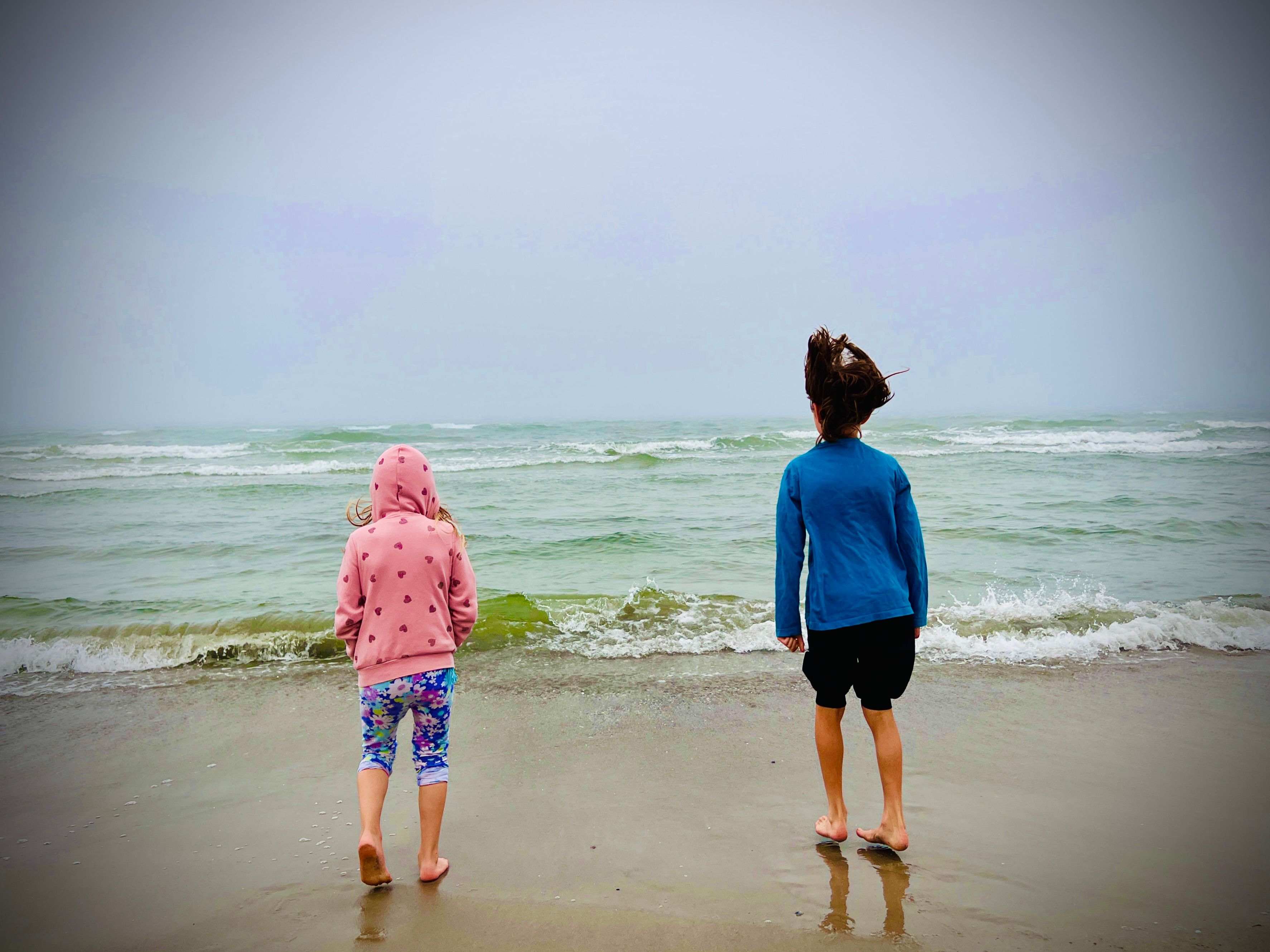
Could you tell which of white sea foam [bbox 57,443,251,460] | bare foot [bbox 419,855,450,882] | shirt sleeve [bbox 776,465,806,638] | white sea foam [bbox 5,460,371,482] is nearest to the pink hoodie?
bare foot [bbox 419,855,450,882]

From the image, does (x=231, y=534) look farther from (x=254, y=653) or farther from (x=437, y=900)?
(x=437, y=900)

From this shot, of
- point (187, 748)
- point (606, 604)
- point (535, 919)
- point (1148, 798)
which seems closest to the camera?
point (535, 919)

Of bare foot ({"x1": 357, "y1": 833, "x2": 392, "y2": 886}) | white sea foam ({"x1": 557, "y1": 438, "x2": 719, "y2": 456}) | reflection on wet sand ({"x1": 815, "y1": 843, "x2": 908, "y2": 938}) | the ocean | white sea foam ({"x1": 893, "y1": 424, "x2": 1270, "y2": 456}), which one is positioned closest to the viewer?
reflection on wet sand ({"x1": 815, "y1": 843, "x2": 908, "y2": 938})

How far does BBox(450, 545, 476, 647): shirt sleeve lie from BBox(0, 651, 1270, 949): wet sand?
3.10 feet

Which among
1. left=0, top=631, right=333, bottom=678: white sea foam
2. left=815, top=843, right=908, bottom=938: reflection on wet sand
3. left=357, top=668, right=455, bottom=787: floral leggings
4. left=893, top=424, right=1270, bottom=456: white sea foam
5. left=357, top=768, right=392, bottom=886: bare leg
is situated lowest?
left=0, top=631, right=333, bottom=678: white sea foam

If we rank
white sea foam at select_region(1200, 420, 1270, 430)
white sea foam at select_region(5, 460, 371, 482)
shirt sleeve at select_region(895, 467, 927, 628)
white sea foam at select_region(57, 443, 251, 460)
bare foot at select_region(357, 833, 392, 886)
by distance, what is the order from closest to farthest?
bare foot at select_region(357, 833, 392, 886), shirt sleeve at select_region(895, 467, 927, 628), white sea foam at select_region(5, 460, 371, 482), white sea foam at select_region(57, 443, 251, 460), white sea foam at select_region(1200, 420, 1270, 430)

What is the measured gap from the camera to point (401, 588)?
8.86 feet

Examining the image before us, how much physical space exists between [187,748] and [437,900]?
Answer: 8.05 feet

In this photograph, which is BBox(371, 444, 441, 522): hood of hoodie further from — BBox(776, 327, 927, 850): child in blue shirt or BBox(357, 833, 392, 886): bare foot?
BBox(776, 327, 927, 850): child in blue shirt

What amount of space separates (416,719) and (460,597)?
50cm

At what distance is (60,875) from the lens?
288 cm

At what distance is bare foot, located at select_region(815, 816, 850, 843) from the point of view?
2.86 m

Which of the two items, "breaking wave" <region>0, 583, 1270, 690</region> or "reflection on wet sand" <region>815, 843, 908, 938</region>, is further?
"breaking wave" <region>0, 583, 1270, 690</region>

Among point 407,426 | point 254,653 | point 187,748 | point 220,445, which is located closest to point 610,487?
point 254,653
